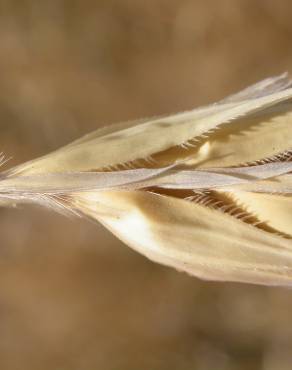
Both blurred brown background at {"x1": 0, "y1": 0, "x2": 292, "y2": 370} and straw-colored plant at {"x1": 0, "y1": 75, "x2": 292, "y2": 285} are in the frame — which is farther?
blurred brown background at {"x1": 0, "y1": 0, "x2": 292, "y2": 370}

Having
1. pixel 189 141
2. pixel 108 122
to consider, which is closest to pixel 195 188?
pixel 189 141

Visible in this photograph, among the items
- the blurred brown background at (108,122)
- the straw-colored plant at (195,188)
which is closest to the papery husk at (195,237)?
the straw-colored plant at (195,188)

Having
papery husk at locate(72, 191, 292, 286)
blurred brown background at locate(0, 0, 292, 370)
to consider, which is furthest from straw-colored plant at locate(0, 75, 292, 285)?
blurred brown background at locate(0, 0, 292, 370)

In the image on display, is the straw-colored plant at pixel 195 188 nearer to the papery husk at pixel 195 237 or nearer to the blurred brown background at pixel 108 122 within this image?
the papery husk at pixel 195 237

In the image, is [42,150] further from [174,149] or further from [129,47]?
[174,149]

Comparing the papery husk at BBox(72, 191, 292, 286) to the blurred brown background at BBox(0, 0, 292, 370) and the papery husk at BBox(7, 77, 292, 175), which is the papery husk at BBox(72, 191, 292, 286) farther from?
the blurred brown background at BBox(0, 0, 292, 370)
